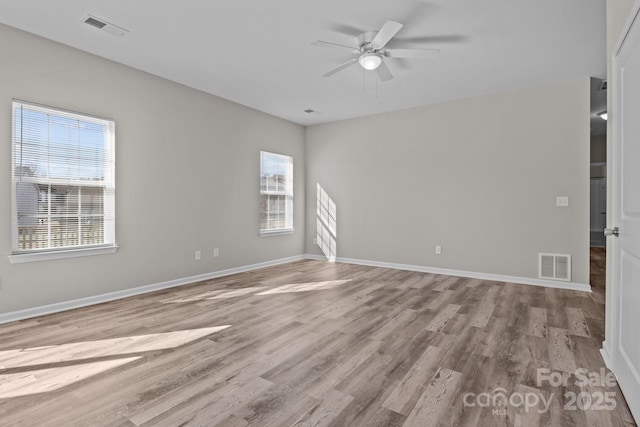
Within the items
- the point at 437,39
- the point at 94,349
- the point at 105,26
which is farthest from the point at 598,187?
the point at 94,349

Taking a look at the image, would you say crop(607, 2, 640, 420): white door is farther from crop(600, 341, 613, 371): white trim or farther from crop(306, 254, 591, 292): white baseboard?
crop(306, 254, 591, 292): white baseboard

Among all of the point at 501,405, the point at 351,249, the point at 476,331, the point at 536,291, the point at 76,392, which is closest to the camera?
the point at 501,405

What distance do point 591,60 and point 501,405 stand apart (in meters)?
3.99

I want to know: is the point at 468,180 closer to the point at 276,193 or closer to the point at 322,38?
the point at 322,38

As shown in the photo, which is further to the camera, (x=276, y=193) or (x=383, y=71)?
(x=276, y=193)

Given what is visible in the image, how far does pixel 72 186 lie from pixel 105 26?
5.49ft

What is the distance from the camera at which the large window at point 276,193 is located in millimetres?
5895

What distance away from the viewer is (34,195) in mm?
3242

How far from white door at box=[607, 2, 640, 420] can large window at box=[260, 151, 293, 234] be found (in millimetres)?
4743

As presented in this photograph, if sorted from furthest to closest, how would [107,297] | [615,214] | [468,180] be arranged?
[468,180], [107,297], [615,214]

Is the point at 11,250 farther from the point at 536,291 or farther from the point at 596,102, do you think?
the point at 596,102

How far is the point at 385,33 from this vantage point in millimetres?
2836

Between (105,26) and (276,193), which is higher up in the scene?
(105,26)

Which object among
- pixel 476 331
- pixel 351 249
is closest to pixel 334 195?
pixel 351 249
